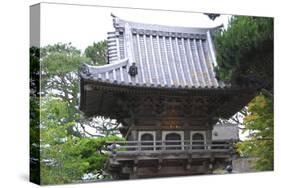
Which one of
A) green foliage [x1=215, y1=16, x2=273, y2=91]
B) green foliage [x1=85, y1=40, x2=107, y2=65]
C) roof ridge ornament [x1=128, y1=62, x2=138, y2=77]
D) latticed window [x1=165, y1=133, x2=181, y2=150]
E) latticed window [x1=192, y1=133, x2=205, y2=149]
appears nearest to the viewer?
green foliage [x1=85, y1=40, x2=107, y2=65]

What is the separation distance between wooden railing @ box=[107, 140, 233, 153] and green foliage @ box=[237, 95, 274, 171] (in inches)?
14.4

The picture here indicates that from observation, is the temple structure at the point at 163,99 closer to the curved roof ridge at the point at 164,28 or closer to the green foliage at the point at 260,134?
the curved roof ridge at the point at 164,28

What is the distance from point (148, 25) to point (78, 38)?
1.09m

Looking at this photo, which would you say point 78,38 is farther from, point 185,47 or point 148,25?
point 185,47

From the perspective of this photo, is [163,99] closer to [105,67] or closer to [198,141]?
[198,141]

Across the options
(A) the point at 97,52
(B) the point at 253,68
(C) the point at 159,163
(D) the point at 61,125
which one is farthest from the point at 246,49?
(D) the point at 61,125

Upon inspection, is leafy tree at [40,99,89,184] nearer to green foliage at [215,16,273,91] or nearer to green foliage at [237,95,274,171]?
green foliage at [215,16,273,91]

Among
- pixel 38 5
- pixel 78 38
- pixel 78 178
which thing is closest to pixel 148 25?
pixel 78 38

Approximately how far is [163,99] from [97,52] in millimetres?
1094

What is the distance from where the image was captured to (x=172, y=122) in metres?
7.87

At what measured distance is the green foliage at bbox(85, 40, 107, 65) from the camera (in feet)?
23.9

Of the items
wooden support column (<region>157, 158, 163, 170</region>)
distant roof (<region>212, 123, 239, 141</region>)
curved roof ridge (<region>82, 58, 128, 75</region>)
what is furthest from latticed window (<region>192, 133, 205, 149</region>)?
curved roof ridge (<region>82, 58, 128, 75</region>)

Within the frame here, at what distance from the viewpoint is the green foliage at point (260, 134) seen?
27.7ft

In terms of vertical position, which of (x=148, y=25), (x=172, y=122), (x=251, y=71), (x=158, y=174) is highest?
(x=148, y=25)
